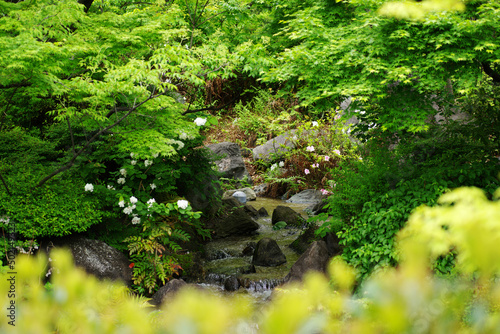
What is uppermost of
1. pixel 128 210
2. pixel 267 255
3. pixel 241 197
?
pixel 128 210

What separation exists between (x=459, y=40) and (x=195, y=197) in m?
5.36

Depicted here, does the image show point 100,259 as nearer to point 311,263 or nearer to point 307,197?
point 311,263

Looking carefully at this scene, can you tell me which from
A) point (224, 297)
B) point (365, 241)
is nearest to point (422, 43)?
point (365, 241)

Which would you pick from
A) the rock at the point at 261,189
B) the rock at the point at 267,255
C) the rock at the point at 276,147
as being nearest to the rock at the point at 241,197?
the rock at the point at 261,189

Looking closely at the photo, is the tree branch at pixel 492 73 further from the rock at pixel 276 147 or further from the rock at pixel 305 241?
the rock at pixel 276 147

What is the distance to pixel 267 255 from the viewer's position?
6.78 m

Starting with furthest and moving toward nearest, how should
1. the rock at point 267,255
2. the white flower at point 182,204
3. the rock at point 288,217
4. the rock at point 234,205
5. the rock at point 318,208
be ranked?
the rock at point 318,208, the rock at point 234,205, the rock at point 288,217, the rock at point 267,255, the white flower at point 182,204

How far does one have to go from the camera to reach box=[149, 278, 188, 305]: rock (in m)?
5.01

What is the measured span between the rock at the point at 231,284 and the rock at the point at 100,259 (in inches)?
55.9

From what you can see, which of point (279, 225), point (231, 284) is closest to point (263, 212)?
point (279, 225)

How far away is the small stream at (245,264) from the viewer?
5.94 metres

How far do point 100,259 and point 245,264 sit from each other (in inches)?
97.5

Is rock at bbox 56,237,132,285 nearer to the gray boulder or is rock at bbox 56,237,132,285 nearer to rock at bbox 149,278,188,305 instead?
rock at bbox 149,278,188,305

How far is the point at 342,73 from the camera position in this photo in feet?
16.1
